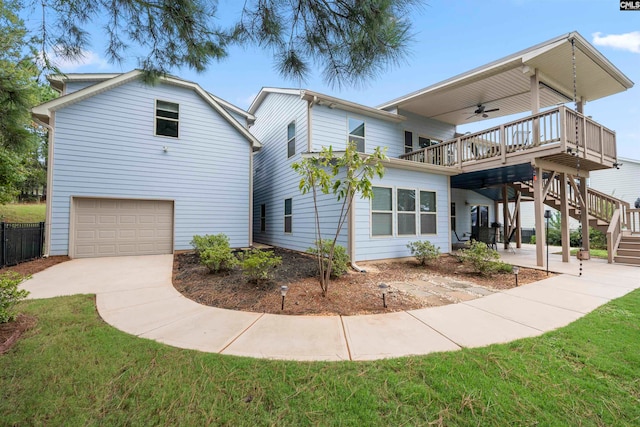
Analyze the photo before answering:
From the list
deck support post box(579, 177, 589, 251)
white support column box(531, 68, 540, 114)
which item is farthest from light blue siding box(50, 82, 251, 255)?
deck support post box(579, 177, 589, 251)

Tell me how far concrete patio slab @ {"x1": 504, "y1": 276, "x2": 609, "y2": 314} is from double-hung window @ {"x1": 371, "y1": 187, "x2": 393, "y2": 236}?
134 inches

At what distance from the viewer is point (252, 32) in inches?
130

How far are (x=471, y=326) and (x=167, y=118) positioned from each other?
35.0ft

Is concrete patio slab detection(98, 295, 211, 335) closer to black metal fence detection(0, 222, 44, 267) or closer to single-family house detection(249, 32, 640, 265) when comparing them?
single-family house detection(249, 32, 640, 265)

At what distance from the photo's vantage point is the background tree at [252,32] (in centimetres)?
286

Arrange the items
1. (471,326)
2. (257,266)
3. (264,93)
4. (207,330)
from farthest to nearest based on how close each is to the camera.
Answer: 1. (264,93)
2. (257,266)
3. (471,326)
4. (207,330)

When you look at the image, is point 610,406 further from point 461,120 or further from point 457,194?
point 461,120

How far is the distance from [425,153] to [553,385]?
9.04 m

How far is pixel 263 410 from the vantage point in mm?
1828

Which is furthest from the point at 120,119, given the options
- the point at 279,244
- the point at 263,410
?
the point at 263,410

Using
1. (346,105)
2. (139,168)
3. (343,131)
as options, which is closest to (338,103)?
(346,105)

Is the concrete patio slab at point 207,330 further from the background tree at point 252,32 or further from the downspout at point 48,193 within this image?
the downspout at point 48,193

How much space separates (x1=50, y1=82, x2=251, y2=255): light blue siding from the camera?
786 centimetres

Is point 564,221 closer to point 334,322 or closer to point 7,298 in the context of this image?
point 334,322
